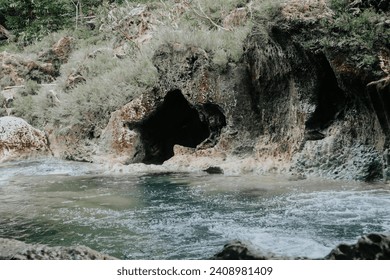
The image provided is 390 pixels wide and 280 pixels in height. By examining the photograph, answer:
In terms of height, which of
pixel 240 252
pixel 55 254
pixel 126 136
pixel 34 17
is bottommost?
pixel 126 136

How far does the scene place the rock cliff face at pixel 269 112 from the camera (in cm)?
823

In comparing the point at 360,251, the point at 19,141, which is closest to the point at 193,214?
the point at 360,251

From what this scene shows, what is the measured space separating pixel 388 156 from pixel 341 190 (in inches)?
47.9

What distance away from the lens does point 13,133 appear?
556 inches

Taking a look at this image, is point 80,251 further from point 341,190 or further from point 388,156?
point 388,156

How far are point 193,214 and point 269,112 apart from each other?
4.81m

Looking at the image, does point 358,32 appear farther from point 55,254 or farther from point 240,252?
point 55,254

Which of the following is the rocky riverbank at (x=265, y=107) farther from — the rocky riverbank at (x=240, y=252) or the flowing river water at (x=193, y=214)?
the rocky riverbank at (x=240, y=252)

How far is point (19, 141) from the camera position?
14.0 m

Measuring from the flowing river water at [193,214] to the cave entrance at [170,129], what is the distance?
295 centimetres

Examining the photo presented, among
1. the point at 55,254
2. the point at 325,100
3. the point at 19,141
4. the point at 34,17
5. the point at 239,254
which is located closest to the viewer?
the point at 239,254

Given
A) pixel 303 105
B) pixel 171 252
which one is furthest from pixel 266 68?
pixel 171 252

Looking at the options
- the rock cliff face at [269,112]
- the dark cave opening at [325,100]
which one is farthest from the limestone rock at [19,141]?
the dark cave opening at [325,100]

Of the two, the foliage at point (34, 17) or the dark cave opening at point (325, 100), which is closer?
the dark cave opening at point (325, 100)
